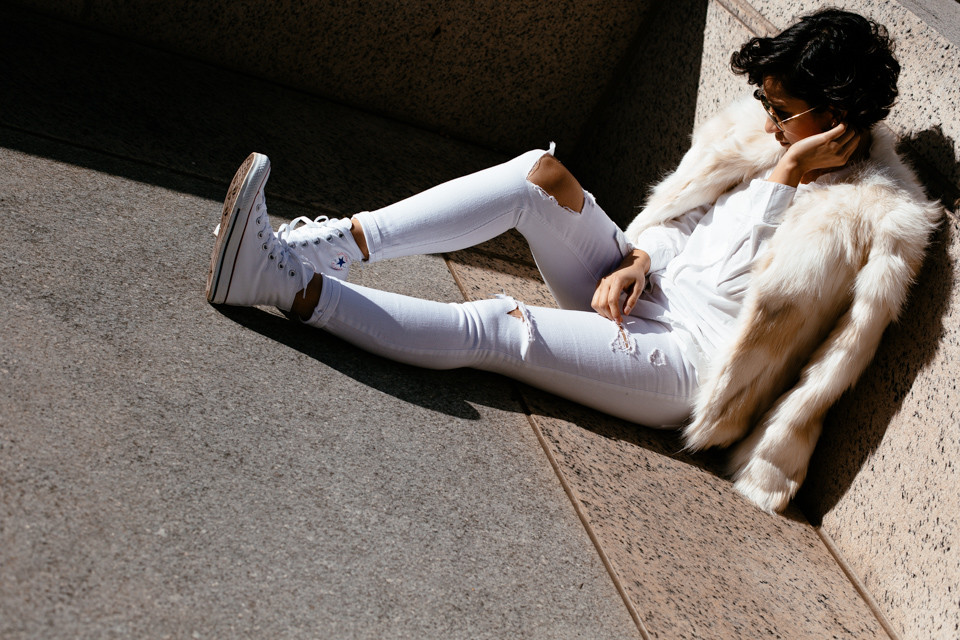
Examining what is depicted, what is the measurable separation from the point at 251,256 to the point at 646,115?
8.93 ft

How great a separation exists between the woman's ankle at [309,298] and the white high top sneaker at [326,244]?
13cm

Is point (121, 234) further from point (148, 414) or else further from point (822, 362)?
point (822, 362)

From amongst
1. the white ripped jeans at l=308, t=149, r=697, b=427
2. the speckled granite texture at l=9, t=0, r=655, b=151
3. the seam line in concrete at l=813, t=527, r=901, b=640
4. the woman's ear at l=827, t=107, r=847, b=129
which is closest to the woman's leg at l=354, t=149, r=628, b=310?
the white ripped jeans at l=308, t=149, r=697, b=427

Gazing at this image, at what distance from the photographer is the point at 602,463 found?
277 cm

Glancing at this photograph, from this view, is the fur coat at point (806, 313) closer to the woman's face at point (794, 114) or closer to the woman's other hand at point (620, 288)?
the woman's face at point (794, 114)

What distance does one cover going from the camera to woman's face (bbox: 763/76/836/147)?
110 inches

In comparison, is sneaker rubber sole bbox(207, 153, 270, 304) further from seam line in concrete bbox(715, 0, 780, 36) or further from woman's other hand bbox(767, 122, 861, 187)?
seam line in concrete bbox(715, 0, 780, 36)

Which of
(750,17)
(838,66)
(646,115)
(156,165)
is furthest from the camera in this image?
(646,115)

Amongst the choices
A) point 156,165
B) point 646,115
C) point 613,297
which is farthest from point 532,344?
point 646,115

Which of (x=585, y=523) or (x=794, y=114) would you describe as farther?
(x=794, y=114)

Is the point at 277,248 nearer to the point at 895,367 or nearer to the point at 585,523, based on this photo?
the point at 585,523

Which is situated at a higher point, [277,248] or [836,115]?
[836,115]

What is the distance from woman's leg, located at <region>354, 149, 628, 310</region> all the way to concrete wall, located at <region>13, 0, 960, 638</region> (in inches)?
38.0

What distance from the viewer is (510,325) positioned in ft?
9.08
